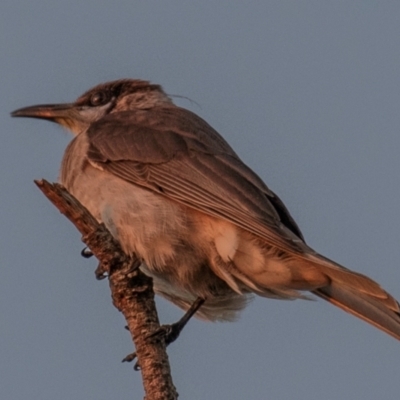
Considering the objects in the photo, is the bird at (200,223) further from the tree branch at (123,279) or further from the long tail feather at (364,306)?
the tree branch at (123,279)

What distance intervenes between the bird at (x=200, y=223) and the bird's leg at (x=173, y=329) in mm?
30

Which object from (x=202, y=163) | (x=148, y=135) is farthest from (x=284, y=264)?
(x=148, y=135)

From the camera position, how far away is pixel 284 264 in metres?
6.87

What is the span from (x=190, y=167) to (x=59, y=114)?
220 cm

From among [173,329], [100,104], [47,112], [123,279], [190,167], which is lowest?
[123,279]

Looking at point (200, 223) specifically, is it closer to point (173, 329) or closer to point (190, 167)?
point (190, 167)

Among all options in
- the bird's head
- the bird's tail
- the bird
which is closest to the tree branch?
the bird

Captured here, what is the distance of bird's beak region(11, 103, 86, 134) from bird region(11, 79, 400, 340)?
106cm

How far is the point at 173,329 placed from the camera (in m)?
7.18

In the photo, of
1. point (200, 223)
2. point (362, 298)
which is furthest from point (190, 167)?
point (362, 298)

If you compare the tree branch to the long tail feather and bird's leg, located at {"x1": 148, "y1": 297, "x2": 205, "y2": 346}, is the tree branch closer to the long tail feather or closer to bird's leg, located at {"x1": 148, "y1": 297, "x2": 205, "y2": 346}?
bird's leg, located at {"x1": 148, "y1": 297, "x2": 205, "y2": 346}

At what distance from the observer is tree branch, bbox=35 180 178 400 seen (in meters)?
6.13

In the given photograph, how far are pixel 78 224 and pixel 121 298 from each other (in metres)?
0.56

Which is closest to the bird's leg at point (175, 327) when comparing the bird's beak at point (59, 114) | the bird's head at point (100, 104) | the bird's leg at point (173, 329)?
the bird's leg at point (173, 329)
